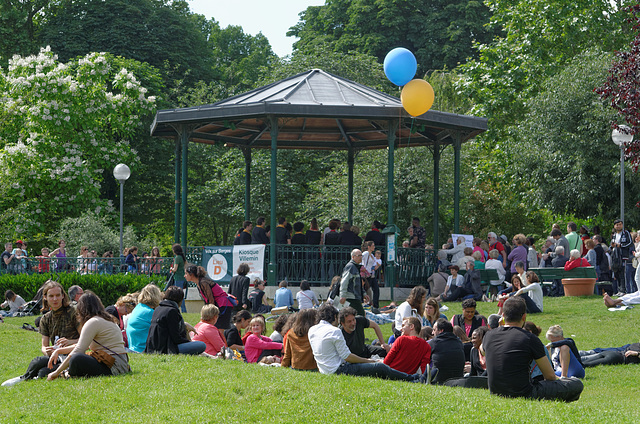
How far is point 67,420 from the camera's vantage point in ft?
26.9

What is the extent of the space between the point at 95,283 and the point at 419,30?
31213mm

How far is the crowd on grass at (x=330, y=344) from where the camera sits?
328 inches

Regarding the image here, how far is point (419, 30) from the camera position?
47.6 meters

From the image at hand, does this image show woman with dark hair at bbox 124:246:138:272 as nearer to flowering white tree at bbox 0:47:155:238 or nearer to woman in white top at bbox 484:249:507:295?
woman in white top at bbox 484:249:507:295

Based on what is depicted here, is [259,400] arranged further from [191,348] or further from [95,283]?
[95,283]

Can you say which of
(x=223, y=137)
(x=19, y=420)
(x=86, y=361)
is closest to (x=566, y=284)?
(x=223, y=137)

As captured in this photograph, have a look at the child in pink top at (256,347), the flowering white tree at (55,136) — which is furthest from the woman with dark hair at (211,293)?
the flowering white tree at (55,136)

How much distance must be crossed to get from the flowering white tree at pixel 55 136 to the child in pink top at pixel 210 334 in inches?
850

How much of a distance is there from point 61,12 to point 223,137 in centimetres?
2035

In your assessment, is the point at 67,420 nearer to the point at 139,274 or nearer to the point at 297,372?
the point at 297,372

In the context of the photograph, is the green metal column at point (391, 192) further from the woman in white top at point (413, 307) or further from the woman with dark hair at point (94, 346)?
the woman with dark hair at point (94, 346)

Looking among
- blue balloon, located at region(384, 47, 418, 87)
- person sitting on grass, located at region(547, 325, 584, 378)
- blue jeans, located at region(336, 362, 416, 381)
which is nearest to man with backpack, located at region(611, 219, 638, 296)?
blue balloon, located at region(384, 47, 418, 87)

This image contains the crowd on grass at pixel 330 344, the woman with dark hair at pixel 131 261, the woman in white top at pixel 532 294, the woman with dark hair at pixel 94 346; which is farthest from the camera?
the woman with dark hair at pixel 131 261

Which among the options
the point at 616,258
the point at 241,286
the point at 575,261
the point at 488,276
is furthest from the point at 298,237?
the point at 616,258
